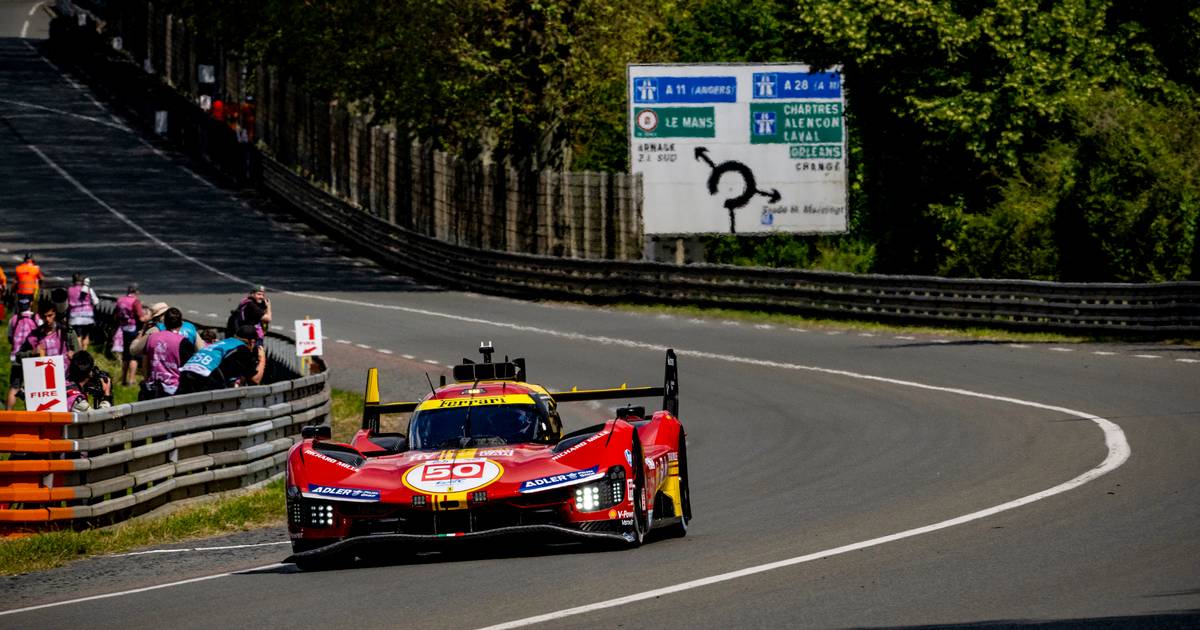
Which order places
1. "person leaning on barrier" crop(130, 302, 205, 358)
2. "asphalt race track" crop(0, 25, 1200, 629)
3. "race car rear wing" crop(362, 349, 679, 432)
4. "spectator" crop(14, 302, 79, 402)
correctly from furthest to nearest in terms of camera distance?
"spectator" crop(14, 302, 79, 402) < "person leaning on barrier" crop(130, 302, 205, 358) < "race car rear wing" crop(362, 349, 679, 432) < "asphalt race track" crop(0, 25, 1200, 629)

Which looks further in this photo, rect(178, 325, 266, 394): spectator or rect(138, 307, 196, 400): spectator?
rect(138, 307, 196, 400): spectator

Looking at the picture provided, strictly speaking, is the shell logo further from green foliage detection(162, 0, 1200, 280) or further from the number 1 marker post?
green foliage detection(162, 0, 1200, 280)

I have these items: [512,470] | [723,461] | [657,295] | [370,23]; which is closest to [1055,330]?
[657,295]

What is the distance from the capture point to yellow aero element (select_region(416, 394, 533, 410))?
13.8 meters

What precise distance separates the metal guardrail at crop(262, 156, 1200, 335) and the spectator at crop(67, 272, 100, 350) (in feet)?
41.0

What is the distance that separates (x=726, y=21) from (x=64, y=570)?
45.9m

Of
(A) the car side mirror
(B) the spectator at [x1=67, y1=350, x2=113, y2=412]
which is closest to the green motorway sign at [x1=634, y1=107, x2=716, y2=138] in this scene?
(B) the spectator at [x1=67, y1=350, x2=113, y2=412]

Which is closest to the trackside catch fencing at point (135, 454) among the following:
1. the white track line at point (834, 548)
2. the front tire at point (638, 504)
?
the white track line at point (834, 548)

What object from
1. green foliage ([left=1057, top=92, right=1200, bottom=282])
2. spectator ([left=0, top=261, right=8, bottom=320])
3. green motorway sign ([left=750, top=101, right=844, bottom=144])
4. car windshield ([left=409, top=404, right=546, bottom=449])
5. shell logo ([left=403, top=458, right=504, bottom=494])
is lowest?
spectator ([left=0, top=261, right=8, bottom=320])

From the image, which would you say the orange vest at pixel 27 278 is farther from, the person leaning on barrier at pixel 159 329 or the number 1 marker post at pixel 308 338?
the number 1 marker post at pixel 308 338

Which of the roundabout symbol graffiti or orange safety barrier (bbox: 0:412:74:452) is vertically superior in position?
the roundabout symbol graffiti

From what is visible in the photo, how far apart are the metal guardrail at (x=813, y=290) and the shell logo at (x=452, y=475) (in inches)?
736

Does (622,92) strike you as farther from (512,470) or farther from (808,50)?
(512,470)

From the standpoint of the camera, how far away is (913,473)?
53.8ft
